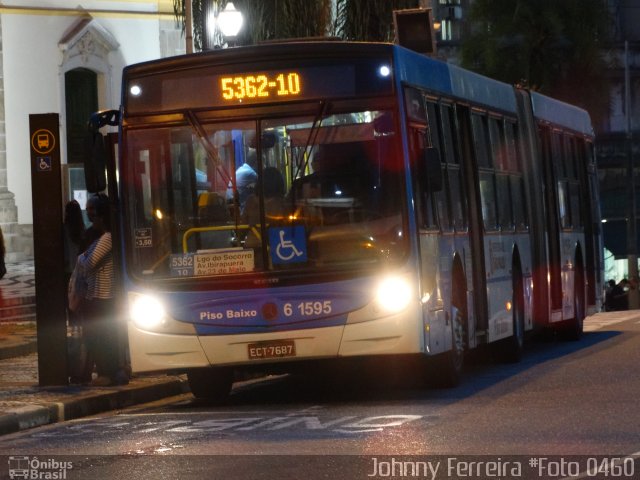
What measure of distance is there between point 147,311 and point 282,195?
1528mm

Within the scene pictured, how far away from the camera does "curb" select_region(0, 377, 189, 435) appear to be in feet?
46.9

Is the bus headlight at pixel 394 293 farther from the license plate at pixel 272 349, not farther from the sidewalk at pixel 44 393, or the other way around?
the sidewalk at pixel 44 393

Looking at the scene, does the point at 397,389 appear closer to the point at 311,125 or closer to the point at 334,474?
the point at 311,125

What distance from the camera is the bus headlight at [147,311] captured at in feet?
49.4

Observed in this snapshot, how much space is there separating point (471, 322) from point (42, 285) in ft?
13.2

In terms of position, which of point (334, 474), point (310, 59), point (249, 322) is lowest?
point (334, 474)

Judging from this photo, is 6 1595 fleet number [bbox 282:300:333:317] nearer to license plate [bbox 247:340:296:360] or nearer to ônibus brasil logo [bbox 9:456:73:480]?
license plate [bbox 247:340:296:360]

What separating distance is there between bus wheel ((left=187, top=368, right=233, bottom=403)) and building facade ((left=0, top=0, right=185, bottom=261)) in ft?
69.9

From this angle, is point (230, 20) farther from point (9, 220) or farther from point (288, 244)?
point (9, 220)

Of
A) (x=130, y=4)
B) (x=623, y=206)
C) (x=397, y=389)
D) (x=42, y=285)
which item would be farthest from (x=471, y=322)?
(x=623, y=206)

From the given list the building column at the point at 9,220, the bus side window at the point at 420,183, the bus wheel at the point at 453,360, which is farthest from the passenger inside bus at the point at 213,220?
the building column at the point at 9,220

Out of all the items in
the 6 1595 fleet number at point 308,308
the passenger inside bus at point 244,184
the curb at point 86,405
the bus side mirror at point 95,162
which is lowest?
the curb at point 86,405

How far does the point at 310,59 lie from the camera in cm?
1496

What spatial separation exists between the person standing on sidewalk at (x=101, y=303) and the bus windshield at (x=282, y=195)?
1.82 metres
